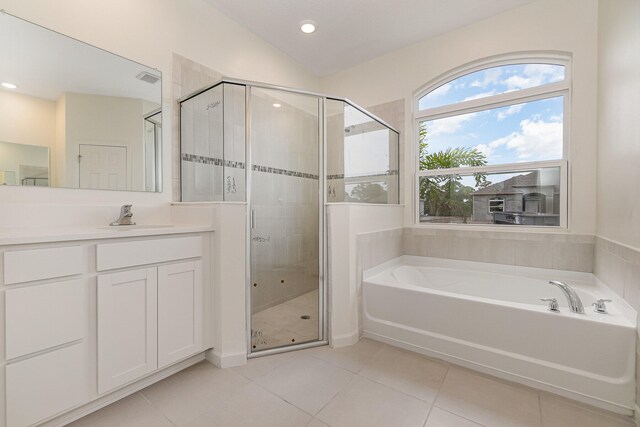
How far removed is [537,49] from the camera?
95.3 inches

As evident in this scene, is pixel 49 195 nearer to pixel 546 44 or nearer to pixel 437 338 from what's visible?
pixel 437 338

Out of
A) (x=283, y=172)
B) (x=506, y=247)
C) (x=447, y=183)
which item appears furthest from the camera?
(x=447, y=183)

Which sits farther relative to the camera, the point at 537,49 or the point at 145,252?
the point at 537,49

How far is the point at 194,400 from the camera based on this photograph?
1529mm

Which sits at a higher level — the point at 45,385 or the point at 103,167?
the point at 103,167

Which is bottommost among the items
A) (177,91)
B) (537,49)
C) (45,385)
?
(45,385)

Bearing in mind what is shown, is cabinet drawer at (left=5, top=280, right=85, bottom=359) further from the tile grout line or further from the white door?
the white door

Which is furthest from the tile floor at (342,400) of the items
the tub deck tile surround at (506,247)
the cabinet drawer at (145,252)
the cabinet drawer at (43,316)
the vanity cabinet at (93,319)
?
the tub deck tile surround at (506,247)

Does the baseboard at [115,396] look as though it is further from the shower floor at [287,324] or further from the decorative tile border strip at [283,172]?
the decorative tile border strip at [283,172]

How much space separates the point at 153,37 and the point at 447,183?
2958 mm

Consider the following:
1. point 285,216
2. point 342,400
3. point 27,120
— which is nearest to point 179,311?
point 285,216

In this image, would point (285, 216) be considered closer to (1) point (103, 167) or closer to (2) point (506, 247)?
(1) point (103, 167)

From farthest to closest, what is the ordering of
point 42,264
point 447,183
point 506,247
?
1. point 447,183
2. point 506,247
3. point 42,264

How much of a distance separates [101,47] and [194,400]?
7.53 ft
